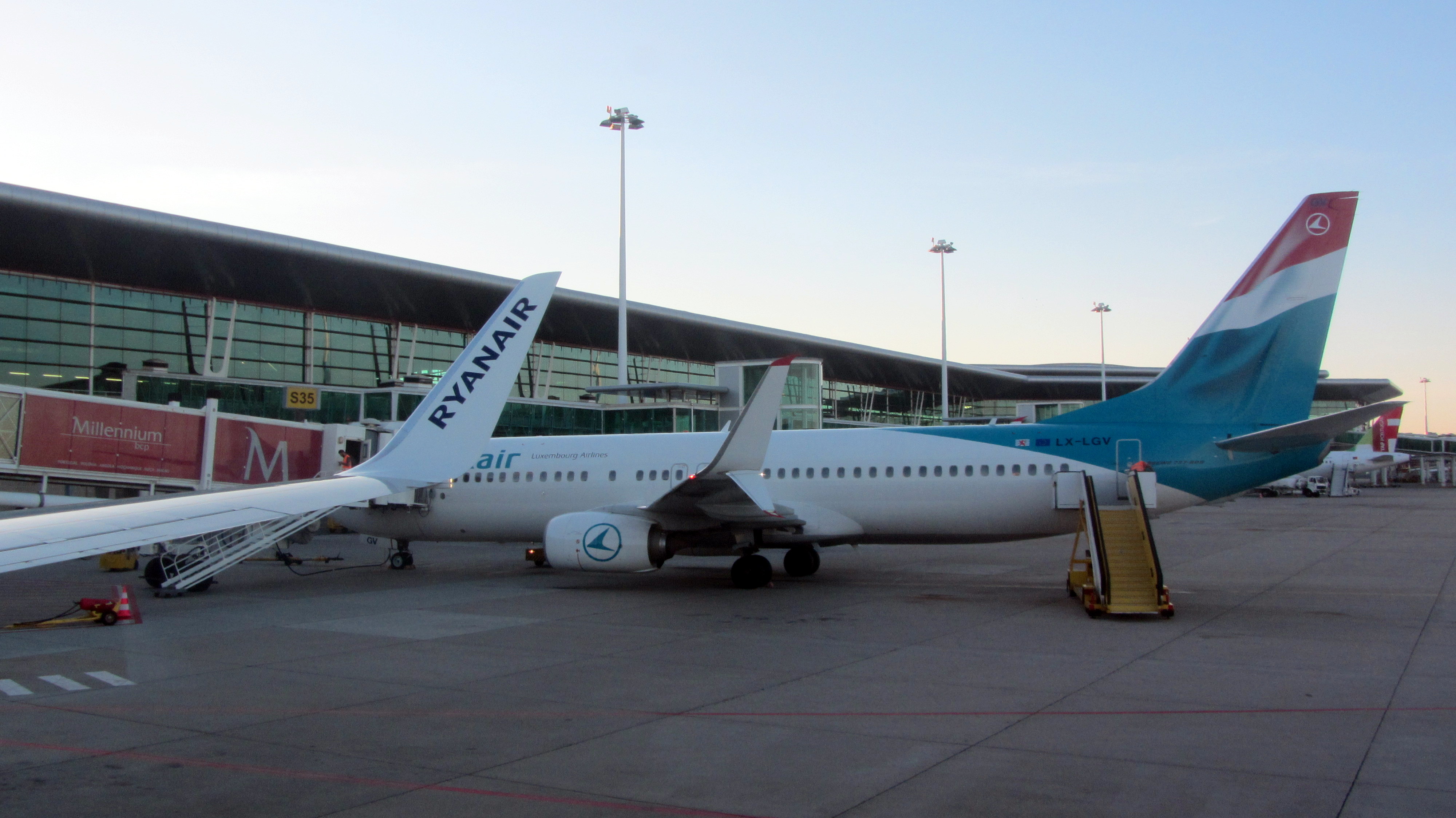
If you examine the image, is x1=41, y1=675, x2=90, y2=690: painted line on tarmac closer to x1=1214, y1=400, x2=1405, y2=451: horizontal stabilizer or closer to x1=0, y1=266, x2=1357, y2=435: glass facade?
x1=1214, y1=400, x2=1405, y2=451: horizontal stabilizer

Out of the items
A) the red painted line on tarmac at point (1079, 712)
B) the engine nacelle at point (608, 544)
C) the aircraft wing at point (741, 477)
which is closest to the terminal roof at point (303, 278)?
the engine nacelle at point (608, 544)

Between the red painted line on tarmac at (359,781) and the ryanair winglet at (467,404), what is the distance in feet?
9.54

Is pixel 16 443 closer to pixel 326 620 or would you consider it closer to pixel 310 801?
pixel 326 620

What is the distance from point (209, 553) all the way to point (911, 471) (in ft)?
37.5

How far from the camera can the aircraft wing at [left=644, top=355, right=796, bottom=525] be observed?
13062mm

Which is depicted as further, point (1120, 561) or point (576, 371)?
point (576, 371)

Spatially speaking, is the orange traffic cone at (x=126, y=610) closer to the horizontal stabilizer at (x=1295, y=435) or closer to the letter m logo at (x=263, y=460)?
the letter m logo at (x=263, y=460)

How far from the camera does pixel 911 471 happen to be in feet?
54.1

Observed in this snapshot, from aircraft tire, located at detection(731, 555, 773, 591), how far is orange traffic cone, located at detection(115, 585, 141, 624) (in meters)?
8.37

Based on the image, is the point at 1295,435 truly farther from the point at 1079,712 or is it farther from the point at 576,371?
the point at 576,371

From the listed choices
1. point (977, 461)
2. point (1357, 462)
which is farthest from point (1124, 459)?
point (1357, 462)

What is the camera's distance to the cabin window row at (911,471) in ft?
51.7

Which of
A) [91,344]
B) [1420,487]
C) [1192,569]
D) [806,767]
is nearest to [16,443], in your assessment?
[806,767]

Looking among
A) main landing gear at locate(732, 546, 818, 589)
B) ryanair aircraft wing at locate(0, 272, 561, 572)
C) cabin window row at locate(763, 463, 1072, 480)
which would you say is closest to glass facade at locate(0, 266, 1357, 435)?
cabin window row at locate(763, 463, 1072, 480)
